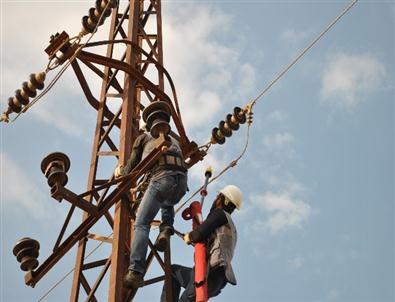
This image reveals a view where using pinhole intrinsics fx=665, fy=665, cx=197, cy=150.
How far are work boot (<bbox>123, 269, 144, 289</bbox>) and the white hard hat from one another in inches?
63.8

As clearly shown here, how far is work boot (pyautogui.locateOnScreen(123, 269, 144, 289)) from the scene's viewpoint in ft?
21.9

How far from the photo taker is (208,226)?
24.0 feet

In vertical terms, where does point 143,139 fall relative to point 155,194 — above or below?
above

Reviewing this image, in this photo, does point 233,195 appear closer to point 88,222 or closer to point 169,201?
point 169,201

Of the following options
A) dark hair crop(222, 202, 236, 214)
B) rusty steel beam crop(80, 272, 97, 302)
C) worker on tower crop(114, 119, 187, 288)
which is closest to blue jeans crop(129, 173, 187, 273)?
worker on tower crop(114, 119, 187, 288)

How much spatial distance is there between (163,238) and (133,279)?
0.83 m

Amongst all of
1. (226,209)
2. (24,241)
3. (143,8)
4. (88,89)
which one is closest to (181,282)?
(226,209)

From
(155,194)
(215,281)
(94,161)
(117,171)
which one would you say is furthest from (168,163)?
(215,281)

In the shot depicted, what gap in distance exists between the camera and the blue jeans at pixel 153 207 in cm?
681

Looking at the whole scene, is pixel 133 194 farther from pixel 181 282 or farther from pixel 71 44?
pixel 71 44

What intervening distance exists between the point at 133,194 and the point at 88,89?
1.76 m

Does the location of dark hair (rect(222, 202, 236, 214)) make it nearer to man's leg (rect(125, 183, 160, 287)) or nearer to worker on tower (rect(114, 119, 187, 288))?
worker on tower (rect(114, 119, 187, 288))

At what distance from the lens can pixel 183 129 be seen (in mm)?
9141

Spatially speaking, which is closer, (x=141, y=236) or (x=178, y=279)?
(x=141, y=236)
